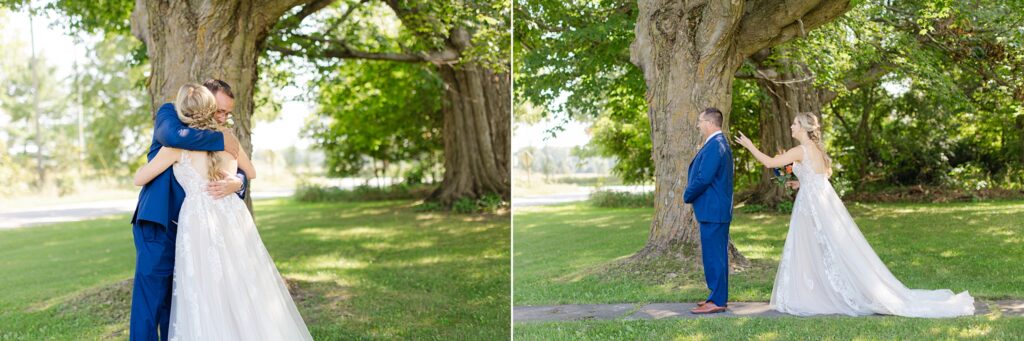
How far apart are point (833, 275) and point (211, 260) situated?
13.9 ft

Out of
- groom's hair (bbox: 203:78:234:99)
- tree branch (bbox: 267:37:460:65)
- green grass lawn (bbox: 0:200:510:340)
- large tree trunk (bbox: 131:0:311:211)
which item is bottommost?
green grass lawn (bbox: 0:200:510:340)

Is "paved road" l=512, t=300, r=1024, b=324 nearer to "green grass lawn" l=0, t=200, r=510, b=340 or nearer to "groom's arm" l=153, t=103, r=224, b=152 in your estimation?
"green grass lawn" l=0, t=200, r=510, b=340

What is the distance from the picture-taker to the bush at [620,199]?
881 cm

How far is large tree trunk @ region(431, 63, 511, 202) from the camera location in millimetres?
18047

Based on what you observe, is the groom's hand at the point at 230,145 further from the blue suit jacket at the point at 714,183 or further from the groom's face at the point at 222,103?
the blue suit jacket at the point at 714,183

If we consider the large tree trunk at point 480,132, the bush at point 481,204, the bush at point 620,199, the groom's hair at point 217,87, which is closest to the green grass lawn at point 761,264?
the bush at point 620,199

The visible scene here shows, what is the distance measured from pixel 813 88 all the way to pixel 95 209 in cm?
1881

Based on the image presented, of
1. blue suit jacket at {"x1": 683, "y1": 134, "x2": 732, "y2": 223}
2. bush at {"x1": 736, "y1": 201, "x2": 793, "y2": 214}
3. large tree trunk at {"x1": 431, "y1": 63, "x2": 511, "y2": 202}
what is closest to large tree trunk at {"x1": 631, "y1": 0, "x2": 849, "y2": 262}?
bush at {"x1": 736, "y1": 201, "x2": 793, "y2": 214}

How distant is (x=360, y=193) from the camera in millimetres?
24281

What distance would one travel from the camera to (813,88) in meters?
9.18

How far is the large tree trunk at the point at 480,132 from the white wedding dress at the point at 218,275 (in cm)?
1338

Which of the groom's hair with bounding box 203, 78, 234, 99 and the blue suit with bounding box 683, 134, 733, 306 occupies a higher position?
the groom's hair with bounding box 203, 78, 234, 99

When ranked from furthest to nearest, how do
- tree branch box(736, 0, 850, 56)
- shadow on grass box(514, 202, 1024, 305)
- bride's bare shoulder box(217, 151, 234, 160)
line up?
tree branch box(736, 0, 850, 56)
shadow on grass box(514, 202, 1024, 305)
bride's bare shoulder box(217, 151, 234, 160)

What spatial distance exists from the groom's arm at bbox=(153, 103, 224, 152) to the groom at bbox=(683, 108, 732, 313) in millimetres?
3116
